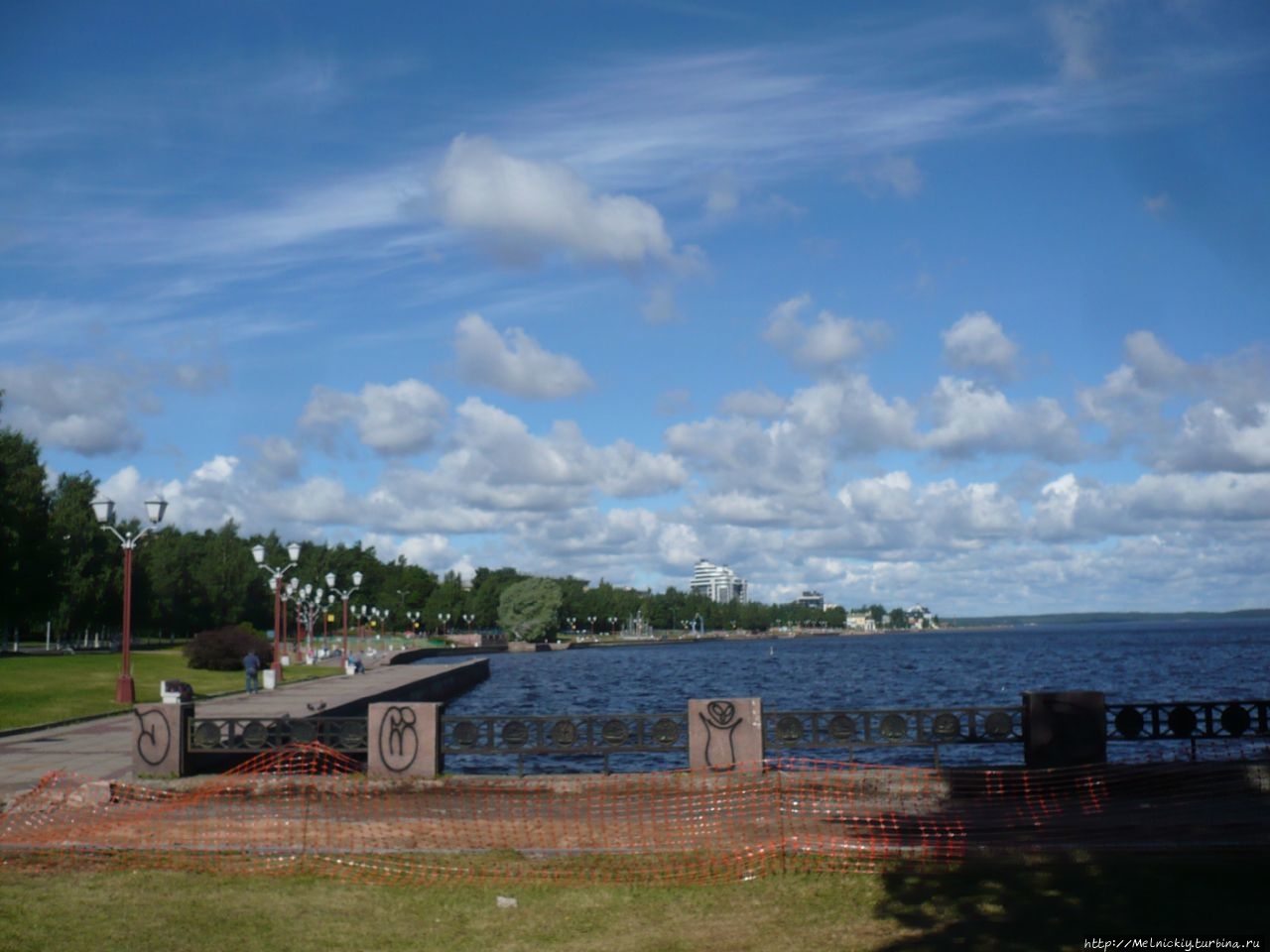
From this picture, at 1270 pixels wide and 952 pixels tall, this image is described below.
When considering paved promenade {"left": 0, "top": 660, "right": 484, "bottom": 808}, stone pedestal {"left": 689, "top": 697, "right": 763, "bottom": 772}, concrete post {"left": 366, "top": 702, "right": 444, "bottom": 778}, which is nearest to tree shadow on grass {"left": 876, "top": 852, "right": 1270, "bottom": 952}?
stone pedestal {"left": 689, "top": 697, "right": 763, "bottom": 772}

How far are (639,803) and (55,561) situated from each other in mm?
74784

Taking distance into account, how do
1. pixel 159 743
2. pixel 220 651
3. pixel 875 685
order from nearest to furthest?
pixel 159 743, pixel 220 651, pixel 875 685

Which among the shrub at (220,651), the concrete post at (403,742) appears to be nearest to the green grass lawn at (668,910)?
the concrete post at (403,742)

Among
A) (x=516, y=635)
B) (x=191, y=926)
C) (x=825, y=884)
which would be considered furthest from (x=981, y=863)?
(x=516, y=635)

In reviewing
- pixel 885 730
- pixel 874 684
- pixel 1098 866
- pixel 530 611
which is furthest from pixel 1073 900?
pixel 530 611

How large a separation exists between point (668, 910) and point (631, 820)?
12.7ft

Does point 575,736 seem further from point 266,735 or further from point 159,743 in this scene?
point 159,743

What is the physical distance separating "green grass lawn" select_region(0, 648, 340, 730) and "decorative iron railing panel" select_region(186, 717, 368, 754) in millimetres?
12084

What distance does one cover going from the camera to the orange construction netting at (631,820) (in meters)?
11.4

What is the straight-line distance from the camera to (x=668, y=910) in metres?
9.77

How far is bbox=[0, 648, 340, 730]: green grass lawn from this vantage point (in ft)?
99.7

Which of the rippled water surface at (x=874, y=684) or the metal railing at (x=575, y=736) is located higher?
the metal railing at (x=575, y=736)

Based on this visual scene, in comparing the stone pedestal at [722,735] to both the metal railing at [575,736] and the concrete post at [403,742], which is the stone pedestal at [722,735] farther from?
the concrete post at [403,742]

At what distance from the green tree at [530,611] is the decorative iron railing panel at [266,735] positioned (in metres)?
156
